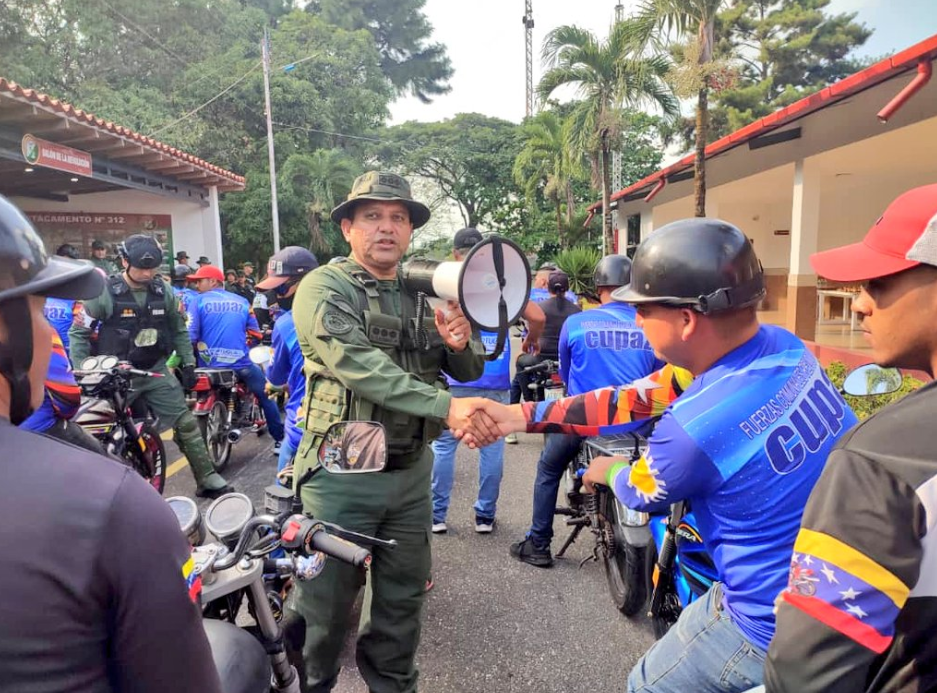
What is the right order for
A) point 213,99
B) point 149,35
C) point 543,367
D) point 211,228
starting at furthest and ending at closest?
point 149,35
point 213,99
point 211,228
point 543,367

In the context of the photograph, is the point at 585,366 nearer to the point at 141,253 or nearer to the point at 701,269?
the point at 701,269

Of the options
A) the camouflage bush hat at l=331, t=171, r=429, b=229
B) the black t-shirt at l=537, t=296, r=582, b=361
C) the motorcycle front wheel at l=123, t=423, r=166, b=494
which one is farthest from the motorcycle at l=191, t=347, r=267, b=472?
the camouflage bush hat at l=331, t=171, r=429, b=229

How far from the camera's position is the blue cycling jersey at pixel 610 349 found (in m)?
3.51

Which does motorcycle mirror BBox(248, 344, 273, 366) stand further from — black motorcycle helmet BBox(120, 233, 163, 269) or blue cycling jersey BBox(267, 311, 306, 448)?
black motorcycle helmet BBox(120, 233, 163, 269)

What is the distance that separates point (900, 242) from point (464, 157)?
3250 centimetres

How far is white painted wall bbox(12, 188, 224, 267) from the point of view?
1361 cm

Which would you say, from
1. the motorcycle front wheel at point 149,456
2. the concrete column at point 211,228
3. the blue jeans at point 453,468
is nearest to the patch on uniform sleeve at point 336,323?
the blue jeans at point 453,468

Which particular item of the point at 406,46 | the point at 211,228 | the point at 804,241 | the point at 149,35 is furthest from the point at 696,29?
the point at 406,46

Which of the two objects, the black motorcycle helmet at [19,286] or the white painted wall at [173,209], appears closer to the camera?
the black motorcycle helmet at [19,286]

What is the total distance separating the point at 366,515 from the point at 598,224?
24.0 meters

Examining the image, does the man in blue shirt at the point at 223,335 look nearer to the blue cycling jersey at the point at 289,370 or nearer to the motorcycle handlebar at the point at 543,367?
the blue cycling jersey at the point at 289,370

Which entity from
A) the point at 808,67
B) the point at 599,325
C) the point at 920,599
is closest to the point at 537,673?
the point at 599,325

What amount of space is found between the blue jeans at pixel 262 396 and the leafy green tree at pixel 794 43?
2940cm

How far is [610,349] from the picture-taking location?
11.6 ft
